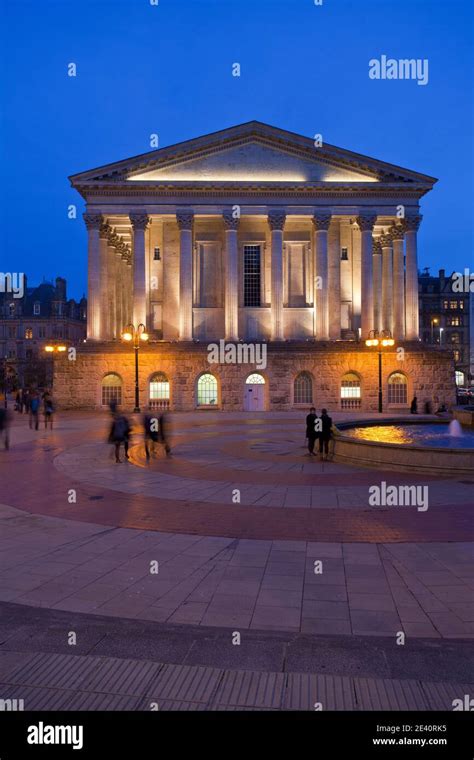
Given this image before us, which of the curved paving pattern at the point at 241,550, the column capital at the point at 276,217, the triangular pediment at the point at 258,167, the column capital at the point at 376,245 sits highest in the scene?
the triangular pediment at the point at 258,167

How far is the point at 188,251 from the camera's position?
156ft

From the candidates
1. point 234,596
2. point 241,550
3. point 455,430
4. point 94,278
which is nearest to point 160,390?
point 94,278

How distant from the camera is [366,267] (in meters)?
48.6

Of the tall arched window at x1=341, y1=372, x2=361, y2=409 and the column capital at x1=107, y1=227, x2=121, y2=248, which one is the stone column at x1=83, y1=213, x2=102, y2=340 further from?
the tall arched window at x1=341, y1=372, x2=361, y2=409

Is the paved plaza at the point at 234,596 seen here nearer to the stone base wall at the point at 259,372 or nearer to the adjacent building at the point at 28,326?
the stone base wall at the point at 259,372

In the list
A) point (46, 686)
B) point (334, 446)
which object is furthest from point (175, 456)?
point (46, 686)

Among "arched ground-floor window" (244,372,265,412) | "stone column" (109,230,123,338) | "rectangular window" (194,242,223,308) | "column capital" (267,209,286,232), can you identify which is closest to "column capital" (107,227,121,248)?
"stone column" (109,230,123,338)

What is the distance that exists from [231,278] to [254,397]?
1082cm

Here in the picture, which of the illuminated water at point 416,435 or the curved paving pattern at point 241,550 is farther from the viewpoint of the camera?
the illuminated water at point 416,435

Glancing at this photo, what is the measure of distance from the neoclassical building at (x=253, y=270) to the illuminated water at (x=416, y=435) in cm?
2028

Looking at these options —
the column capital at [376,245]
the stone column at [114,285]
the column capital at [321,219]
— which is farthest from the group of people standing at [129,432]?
the column capital at [376,245]

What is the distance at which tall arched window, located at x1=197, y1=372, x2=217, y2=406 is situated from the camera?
4566 centimetres

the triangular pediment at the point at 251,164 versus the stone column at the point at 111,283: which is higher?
the triangular pediment at the point at 251,164

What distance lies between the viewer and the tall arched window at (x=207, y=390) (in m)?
45.7
